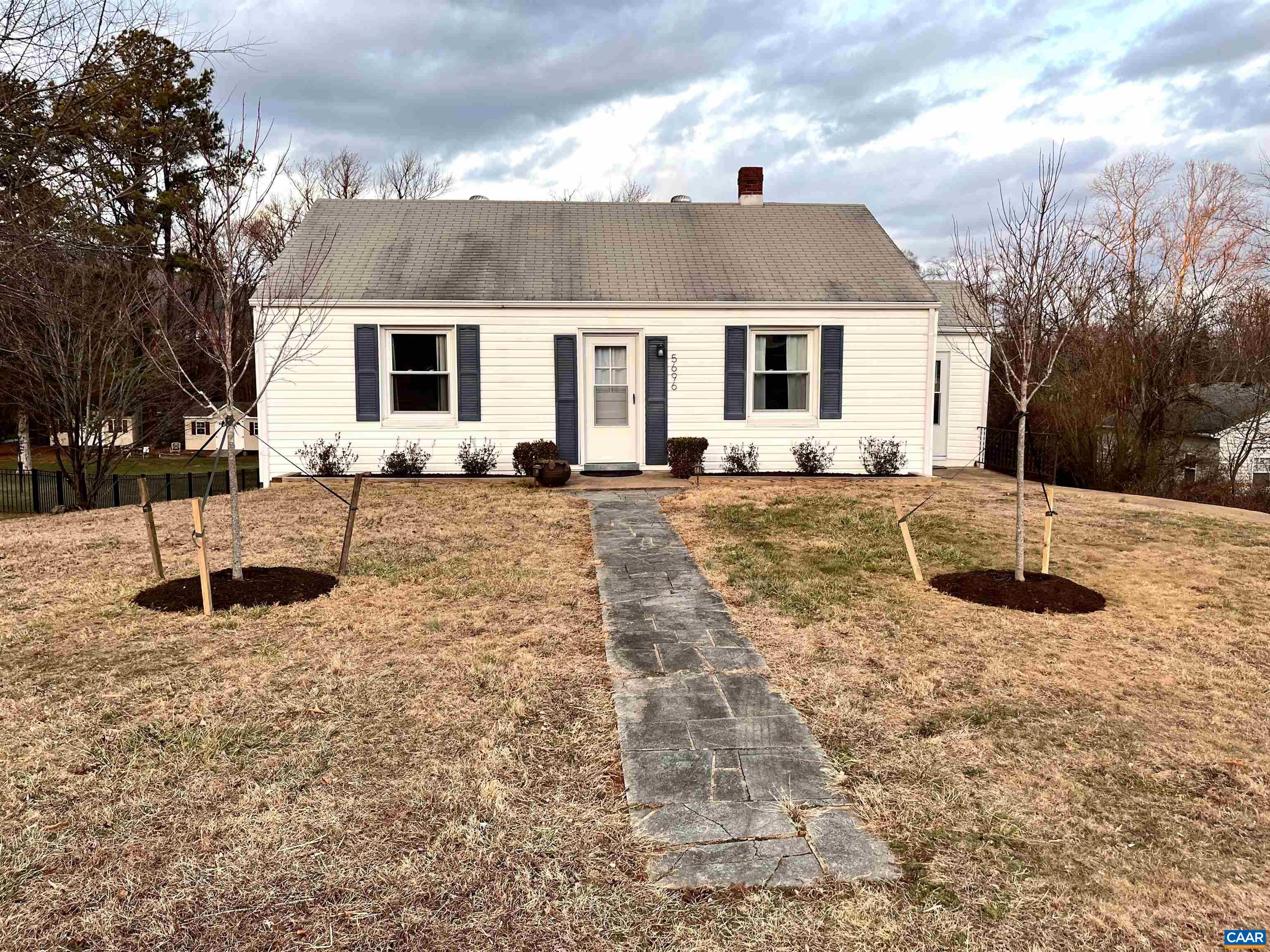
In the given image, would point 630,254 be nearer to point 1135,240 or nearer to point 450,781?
point 450,781

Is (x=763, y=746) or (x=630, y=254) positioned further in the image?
(x=630, y=254)

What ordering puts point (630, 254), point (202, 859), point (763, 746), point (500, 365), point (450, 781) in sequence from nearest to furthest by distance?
point (202, 859), point (450, 781), point (763, 746), point (500, 365), point (630, 254)

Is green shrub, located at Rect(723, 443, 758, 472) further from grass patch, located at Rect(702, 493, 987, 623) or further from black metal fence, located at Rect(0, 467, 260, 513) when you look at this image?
black metal fence, located at Rect(0, 467, 260, 513)

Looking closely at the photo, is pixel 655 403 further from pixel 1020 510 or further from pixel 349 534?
pixel 1020 510

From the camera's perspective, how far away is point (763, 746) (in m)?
3.37

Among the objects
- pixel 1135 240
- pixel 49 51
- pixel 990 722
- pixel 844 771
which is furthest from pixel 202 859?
pixel 1135 240

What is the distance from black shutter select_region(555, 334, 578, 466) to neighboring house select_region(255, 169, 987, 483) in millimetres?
23

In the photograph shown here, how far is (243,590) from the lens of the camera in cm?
554

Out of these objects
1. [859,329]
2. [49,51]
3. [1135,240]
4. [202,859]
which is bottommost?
[202,859]

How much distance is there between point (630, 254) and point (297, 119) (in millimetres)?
6890

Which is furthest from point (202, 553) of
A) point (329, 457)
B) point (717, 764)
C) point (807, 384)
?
point (807, 384)

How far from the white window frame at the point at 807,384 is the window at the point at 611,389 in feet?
6.41

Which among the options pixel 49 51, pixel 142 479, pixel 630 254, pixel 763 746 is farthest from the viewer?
pixel 630 254

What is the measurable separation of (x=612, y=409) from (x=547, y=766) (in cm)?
941
